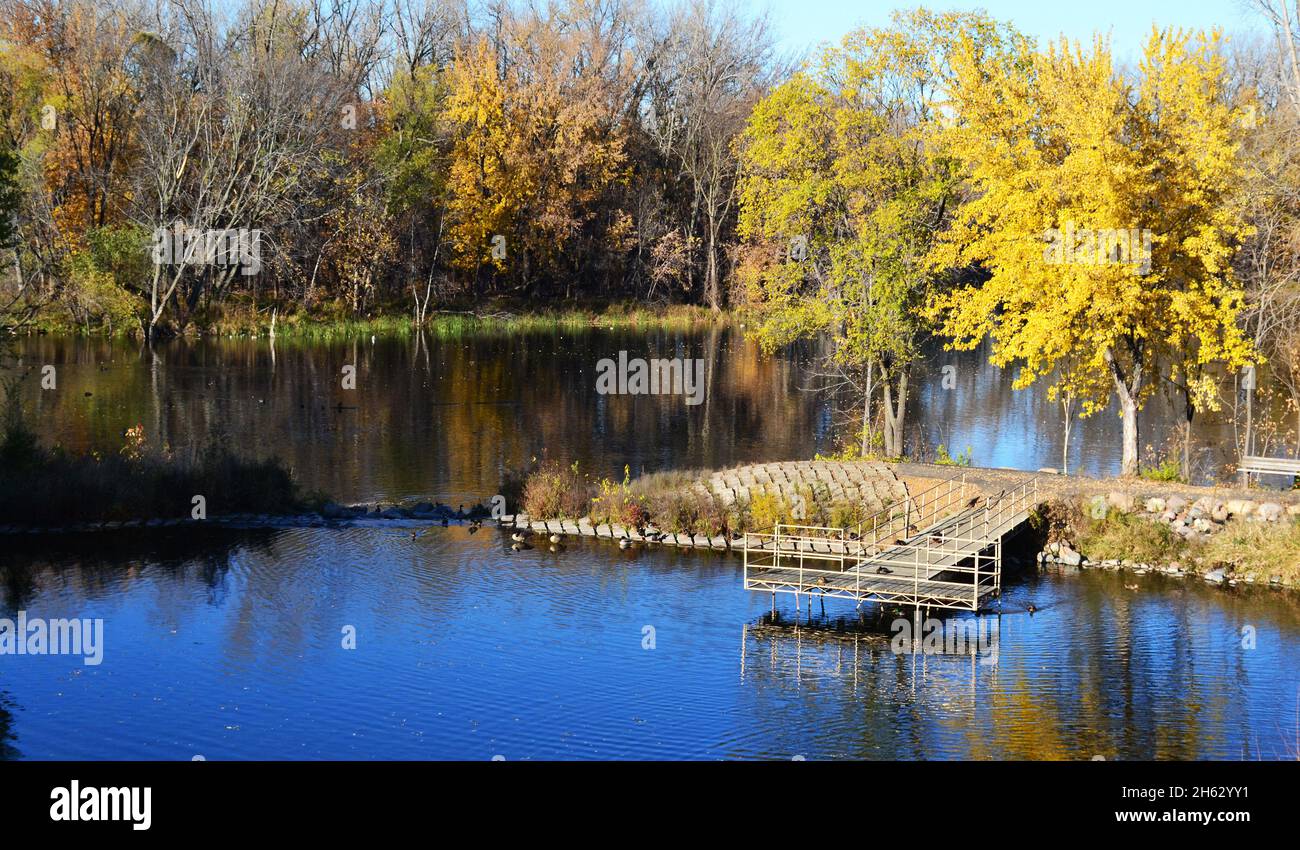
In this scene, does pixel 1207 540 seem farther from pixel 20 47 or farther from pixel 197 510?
pixel 20 47

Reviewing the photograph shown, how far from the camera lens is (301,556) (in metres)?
32.9

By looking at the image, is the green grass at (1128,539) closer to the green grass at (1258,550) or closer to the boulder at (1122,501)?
the boulder at (1122,501)

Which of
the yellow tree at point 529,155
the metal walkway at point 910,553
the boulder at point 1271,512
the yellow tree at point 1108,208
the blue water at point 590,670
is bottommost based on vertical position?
the blue water at point 590,670

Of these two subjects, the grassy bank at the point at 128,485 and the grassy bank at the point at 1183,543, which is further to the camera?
the grassy bank at the point at 128,485

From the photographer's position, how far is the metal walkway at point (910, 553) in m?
29.1

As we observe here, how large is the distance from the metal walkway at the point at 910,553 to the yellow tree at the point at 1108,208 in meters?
5.20

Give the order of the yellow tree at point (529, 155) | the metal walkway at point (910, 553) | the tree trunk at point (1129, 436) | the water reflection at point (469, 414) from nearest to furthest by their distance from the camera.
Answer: the metal walkway at point (910, 553) < the tree trunk at point (1129, 436) < the water reflection at point (469, 414) < the yellow tree at point (529, 155)

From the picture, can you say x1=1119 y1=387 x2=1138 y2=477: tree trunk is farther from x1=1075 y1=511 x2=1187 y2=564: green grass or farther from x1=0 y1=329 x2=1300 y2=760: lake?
x1=0 y1=329 x2=1300 y2=760: lake

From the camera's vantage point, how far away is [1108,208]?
35.6m

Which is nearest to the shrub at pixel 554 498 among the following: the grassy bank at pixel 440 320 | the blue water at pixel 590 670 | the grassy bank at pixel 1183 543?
the blue water at pixel 590 670

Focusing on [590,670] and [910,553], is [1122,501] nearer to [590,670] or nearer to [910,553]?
[910,553]

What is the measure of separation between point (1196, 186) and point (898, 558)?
13.9 m

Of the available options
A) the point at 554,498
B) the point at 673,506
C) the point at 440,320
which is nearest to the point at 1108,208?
the point at 673,506

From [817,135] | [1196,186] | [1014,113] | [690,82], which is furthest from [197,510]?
[690,82]
